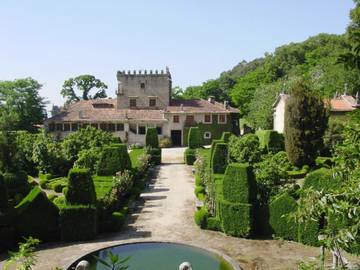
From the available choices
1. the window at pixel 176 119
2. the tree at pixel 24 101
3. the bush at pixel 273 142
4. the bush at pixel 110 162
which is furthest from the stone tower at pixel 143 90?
the bush at pixel 110 162

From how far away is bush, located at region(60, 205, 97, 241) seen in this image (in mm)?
15164

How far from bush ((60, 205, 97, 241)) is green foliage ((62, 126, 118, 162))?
13.5m

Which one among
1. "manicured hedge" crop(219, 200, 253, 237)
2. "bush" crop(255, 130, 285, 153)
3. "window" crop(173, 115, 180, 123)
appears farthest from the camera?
"window" crop(173, 115, 180, 123)

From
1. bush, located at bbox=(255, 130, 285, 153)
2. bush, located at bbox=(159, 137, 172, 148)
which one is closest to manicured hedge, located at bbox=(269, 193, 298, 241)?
bush, located at bbox=(255, 130, 285, 153)

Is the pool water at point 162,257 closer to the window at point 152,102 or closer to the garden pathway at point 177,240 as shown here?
the garden pathway at point 177,240

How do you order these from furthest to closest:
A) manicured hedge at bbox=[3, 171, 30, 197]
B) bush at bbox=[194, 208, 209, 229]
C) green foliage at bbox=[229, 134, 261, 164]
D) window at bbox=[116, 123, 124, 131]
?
window at bbox=[116, 123, 124, 131]
green foliage at bbox=[229, 134, 261, 164]
manicured hedge at bbox=[3, 171, 30, 197]
bush at bbox=[194, 208, 209, 229]

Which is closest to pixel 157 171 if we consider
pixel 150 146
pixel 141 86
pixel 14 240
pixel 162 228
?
pixel 150 146

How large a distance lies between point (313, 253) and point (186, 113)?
36.0 meters

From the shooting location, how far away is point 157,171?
32.1m

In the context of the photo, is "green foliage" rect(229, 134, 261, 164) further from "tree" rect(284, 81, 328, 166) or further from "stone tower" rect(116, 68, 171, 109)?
"stone tower" rect(116, 68, 171, 109)

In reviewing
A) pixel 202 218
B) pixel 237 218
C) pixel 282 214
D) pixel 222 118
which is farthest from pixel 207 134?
pixel 282 214

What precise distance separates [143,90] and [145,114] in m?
4.69

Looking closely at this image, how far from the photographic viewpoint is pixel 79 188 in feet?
50.4

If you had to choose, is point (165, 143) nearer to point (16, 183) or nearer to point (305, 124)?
point (305, 124)
